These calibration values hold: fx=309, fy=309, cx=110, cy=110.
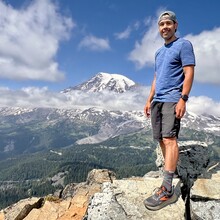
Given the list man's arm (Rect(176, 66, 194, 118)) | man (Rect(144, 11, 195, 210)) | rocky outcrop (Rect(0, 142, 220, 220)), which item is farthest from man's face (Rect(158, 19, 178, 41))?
rocky outcrop (Rect(0, 142, 220, 220))

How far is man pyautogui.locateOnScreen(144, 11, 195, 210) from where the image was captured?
10602mm

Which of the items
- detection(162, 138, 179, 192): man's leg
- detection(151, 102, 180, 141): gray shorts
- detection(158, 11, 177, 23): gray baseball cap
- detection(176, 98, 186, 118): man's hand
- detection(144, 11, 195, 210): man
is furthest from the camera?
detection(158, 11, 177, 23): gray baseball cap

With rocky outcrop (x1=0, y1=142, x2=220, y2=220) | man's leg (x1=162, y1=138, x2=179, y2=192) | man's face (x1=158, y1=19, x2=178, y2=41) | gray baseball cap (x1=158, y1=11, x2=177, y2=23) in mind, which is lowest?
rocky outcrop (x1=0, y1=142, x2=220, y2=220)

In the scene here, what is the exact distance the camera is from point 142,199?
11.5 m

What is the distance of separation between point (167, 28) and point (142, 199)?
6354 millimetres

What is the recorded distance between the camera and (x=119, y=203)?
11.2 m

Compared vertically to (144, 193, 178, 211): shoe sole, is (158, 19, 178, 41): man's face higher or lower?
higher

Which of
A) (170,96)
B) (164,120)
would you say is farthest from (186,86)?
(164,120)

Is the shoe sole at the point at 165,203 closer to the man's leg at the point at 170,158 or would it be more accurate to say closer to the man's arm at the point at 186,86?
the man's leg at the point at 170,158

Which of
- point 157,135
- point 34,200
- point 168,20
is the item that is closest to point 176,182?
point 157,135

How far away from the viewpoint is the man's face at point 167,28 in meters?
11.1

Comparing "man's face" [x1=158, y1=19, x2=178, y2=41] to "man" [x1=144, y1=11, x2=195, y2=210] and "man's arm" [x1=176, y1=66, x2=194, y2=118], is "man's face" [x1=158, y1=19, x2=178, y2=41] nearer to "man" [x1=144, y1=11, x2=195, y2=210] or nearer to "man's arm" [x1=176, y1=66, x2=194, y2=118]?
"man" [x1=144, y1=11, x2=195, y2=210]

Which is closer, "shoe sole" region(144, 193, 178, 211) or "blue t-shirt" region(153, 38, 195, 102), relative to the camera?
"blue t-shirt" region(153, 38, 195, 102)

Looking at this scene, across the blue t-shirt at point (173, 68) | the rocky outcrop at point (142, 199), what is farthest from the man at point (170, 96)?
the rocky outcrop at point (142, 199)
